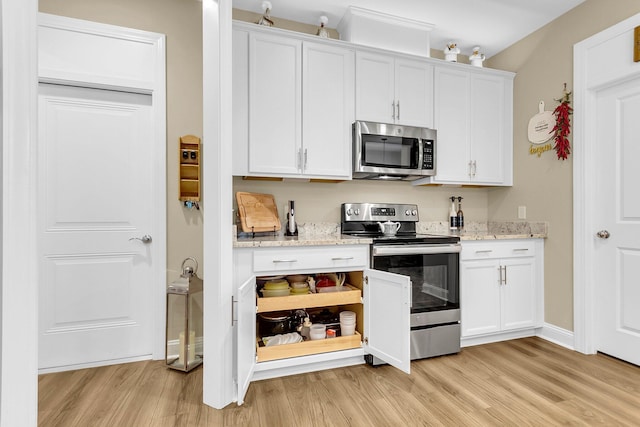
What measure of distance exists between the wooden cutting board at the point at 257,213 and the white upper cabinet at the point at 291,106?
0.76 ft

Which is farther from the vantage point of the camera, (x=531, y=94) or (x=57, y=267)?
(x=531, y=94)

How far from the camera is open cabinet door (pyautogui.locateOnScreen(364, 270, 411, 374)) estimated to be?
1974 millimetres

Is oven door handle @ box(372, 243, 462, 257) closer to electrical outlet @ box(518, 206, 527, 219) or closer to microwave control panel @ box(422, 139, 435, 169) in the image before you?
microwave control panel @ box(422, 139, 435, 169)

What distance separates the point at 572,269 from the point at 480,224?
0.95 m

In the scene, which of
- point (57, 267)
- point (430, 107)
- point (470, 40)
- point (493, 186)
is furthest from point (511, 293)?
point (57, 267)

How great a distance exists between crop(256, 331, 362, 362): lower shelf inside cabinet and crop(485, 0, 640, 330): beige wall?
1.79 metres

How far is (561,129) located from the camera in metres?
2.69

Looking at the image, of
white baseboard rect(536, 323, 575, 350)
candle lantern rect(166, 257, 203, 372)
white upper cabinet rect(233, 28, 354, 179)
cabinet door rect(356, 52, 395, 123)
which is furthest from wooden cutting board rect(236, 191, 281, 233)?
white baseboard rect(536, 323, 575, 350)

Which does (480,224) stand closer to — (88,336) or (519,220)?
(519,220)

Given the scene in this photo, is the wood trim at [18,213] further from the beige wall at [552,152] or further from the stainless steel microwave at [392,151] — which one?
the beige wall at [552,152]

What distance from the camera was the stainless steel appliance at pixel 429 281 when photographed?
2377mm

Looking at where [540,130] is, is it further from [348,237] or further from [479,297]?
[348,237]

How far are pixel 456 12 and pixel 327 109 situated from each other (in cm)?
137

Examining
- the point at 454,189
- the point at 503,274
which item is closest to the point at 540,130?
the point at 454,189
